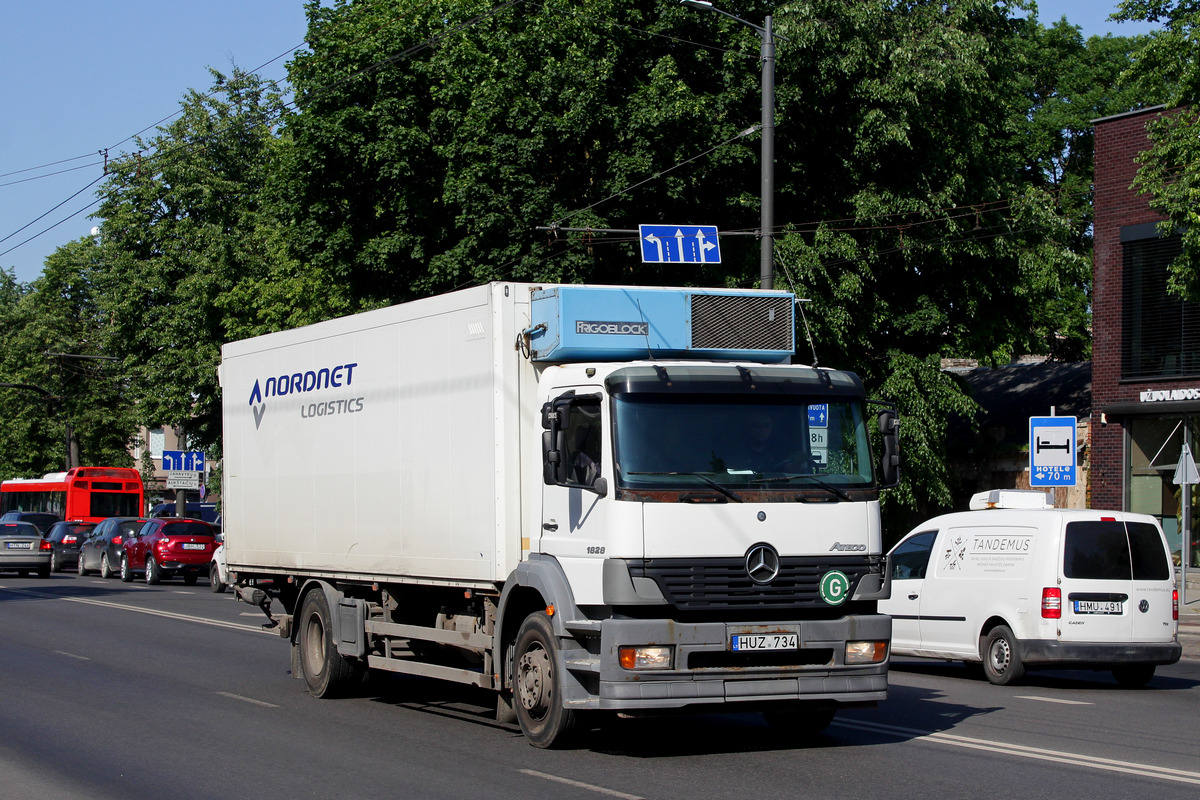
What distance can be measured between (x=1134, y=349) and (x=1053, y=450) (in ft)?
27.5

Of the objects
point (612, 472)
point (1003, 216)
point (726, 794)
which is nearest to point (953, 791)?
point (726, 794)

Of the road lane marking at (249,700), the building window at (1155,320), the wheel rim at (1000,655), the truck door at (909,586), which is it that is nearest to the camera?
the road lane marking at (249,700)

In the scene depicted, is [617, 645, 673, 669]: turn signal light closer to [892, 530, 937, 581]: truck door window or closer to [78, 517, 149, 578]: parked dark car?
[892, 530, 937, 581]: truck door window

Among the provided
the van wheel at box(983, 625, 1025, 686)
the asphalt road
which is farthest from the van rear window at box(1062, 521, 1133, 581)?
the asphalt road

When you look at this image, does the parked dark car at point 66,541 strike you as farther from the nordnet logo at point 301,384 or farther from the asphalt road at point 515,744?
the nordnet logo at point 301,384

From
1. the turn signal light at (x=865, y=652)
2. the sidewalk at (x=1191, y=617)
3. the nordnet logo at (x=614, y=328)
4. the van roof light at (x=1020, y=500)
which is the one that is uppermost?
the nordnet logo at (x=614, y=328)

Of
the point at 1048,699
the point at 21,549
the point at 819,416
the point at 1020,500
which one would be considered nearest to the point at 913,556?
the point at 1020,500

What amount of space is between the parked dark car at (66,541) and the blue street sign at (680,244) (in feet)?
94.8

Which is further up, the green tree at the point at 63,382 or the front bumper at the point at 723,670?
the green tree at the point at 63,382

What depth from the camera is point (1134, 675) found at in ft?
45.9

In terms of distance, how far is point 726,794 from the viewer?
7734mm

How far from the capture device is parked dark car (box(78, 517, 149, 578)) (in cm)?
3716

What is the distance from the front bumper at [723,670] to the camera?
8.51 meters

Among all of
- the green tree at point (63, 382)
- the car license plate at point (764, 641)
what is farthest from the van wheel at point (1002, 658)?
the green tree at point (63, 382)
